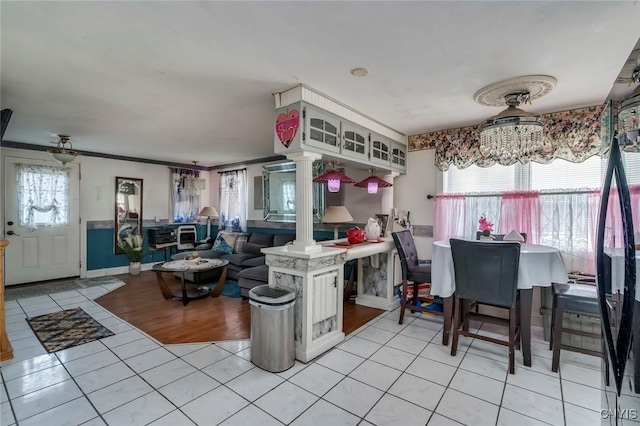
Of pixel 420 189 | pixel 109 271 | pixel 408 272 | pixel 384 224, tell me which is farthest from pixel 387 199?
pixel 109 271

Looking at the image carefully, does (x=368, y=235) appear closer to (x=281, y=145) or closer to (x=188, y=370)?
(x=281, y=145)

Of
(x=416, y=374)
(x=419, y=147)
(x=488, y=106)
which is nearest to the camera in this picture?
(x=416, y=374)

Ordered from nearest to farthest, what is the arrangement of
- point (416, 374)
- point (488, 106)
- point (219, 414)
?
point (219, 414)
point (416, 374)
point (488, 106)

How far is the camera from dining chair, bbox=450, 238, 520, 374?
2.41 meters

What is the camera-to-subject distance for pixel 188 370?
7.95 ft

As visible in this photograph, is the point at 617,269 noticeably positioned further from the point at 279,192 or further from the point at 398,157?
the point at 279,192

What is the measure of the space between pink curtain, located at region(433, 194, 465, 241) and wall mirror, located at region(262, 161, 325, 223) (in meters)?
2.65

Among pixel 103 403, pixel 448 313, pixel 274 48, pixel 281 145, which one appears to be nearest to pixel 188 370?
pixel 103 403

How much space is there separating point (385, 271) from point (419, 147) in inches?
71.6

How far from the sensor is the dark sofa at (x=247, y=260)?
4.23m

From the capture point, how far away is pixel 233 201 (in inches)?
273

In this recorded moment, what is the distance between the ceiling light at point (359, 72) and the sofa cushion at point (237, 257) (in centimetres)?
376

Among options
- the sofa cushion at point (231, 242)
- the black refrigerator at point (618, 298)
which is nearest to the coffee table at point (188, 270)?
the sofa cushion at point (231, 242)

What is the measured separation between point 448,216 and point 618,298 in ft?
10.5
